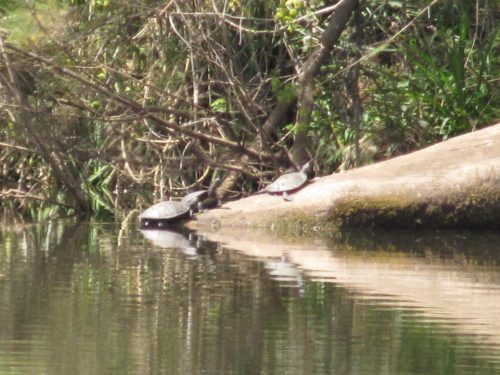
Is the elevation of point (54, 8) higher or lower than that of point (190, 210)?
higher

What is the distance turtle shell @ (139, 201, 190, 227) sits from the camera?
10.2 metres

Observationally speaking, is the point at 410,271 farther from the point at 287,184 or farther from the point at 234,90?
the point at 234,90

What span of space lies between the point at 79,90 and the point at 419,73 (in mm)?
3028

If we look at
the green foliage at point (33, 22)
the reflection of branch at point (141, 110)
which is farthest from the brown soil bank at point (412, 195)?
the green foliage at point (33, 22)

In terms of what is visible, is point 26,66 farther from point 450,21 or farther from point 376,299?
point 376,299

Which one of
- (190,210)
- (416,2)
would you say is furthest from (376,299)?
(416,2)

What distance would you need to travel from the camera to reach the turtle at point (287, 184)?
9.79 metres

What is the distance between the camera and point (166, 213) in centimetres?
1019

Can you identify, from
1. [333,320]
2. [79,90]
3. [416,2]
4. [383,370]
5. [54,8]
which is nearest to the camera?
[383,370]

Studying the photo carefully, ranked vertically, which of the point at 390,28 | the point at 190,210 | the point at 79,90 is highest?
the point at 390,28

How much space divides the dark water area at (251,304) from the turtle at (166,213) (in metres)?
0.79

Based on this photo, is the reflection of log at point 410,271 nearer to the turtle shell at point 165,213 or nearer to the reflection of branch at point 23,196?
the turtle shell at point 165,213

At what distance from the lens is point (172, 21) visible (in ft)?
36.0

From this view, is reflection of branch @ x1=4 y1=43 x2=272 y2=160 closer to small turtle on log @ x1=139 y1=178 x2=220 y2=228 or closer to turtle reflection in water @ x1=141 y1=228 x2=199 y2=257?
small turtle on log @ x1=139 y1=178 x2=220 y2=228
